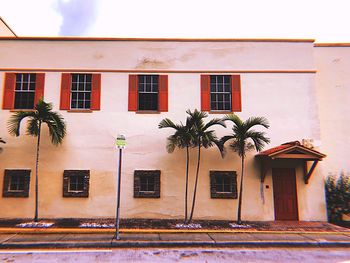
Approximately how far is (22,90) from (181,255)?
31.5 feet

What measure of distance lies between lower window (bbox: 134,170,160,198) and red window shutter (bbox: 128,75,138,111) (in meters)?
2.76

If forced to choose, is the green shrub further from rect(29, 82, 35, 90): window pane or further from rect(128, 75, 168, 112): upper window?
rect(29, 82, 35, 90): window pane

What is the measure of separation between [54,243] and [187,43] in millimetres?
9224

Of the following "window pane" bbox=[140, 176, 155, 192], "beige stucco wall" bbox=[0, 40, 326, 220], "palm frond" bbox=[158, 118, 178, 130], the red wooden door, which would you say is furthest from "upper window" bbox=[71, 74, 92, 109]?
the red wooden door

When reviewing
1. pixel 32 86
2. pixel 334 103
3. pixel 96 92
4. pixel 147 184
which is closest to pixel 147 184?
pixel 147 184

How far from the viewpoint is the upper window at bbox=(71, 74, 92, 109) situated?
458 inches

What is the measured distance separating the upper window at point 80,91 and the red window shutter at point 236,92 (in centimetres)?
579

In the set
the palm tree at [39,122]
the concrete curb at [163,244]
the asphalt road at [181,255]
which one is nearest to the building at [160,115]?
the palm tree at [39,122]

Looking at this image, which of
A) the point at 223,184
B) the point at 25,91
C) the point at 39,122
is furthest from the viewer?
the point at 25,91

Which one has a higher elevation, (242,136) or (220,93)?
(220,93)

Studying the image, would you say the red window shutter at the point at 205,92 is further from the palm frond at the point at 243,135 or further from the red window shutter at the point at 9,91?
the red window shutter at the point at 9,91

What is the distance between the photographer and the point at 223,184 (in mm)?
11180

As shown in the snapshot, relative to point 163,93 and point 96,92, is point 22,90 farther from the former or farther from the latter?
point 163,93

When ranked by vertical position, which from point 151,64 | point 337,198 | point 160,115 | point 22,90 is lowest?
point 337,198
